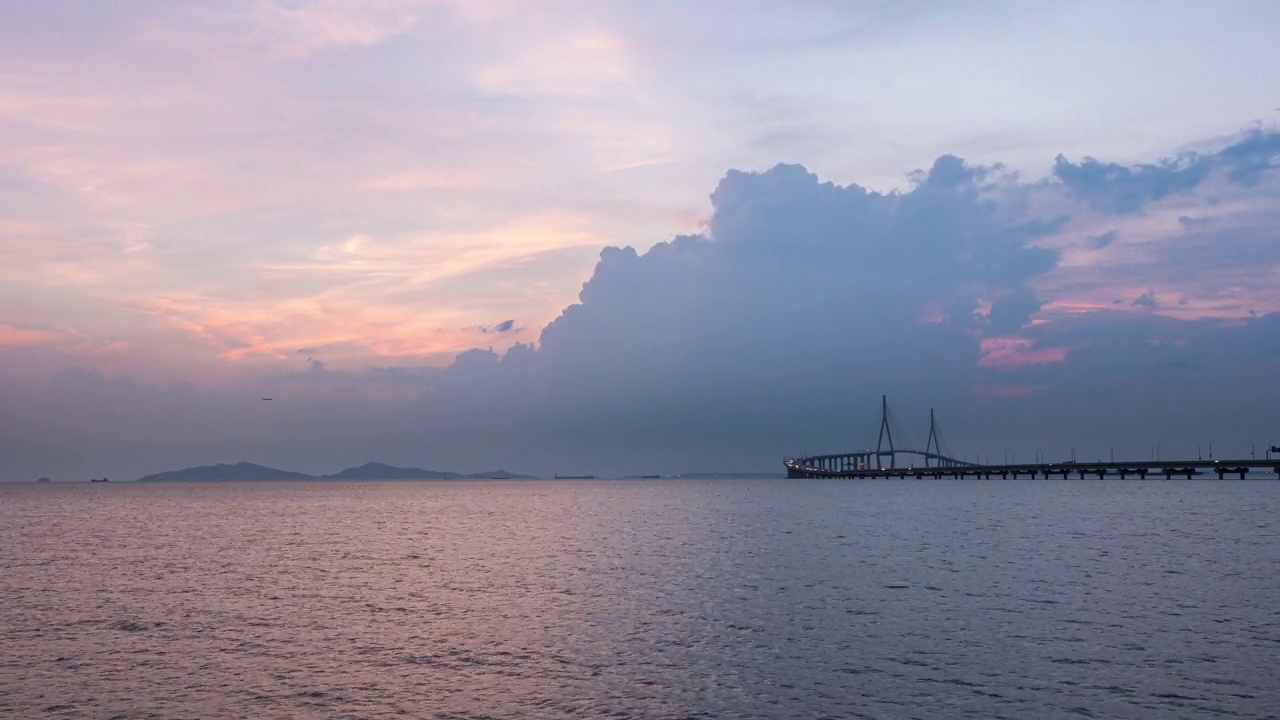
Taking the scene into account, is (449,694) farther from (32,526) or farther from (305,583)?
(32,526)

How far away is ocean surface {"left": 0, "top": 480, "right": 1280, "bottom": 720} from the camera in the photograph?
90.7 ft

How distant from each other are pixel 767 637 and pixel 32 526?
379 ft

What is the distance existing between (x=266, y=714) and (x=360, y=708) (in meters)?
2.33

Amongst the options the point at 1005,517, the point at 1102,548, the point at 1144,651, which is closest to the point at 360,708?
the point at 1144,651

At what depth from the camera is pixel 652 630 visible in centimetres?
3897

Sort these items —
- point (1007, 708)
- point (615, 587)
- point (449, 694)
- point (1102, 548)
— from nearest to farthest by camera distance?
1. point (1007, 708)
2. point (449, 694)
3. point (615, 587)
4. point (1102, 548)

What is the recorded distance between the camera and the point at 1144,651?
33375 mm

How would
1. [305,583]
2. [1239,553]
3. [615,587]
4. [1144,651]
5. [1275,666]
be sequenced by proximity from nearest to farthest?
[1275,666], [1144,651], [615,587], [305,583], [1239,553]

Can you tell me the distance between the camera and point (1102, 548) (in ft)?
243

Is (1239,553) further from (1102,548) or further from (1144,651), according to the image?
(1144,651)

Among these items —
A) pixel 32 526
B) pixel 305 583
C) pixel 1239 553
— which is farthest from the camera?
pixel 32 526

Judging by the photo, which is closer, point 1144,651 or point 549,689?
point 549,689

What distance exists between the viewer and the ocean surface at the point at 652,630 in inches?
1089

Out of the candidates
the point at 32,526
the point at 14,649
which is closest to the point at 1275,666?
the point at 14,649
